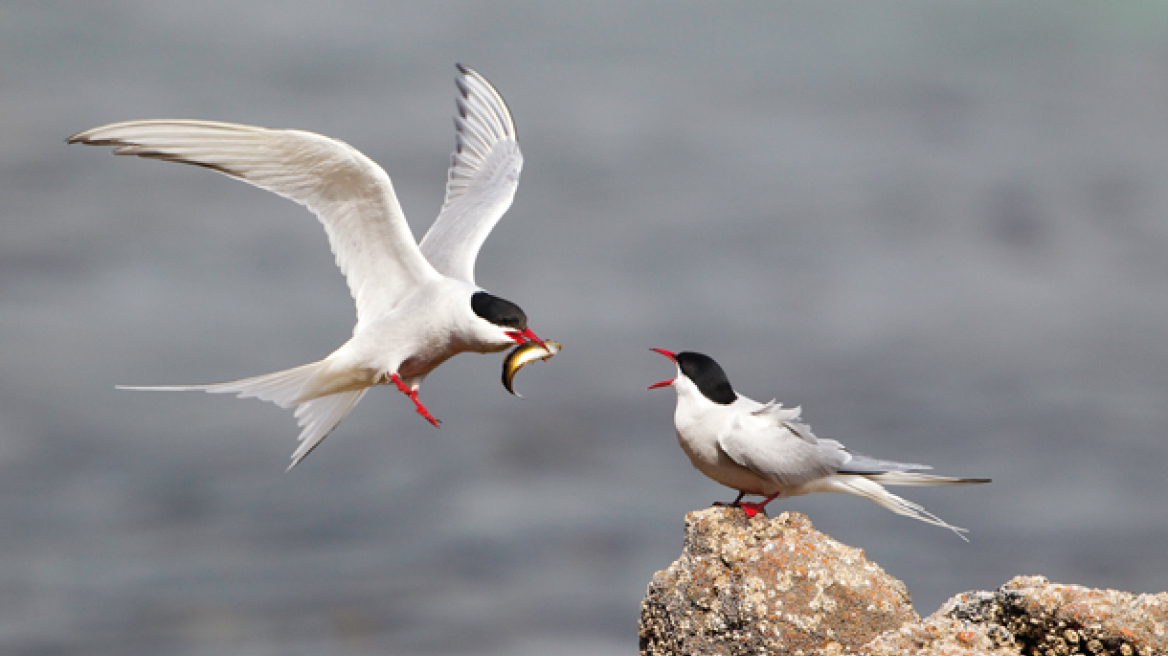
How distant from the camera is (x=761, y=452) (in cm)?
820

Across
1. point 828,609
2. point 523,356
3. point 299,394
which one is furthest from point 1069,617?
point 299,394

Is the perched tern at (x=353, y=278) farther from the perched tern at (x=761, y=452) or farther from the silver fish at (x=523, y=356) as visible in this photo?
the perched tern at (x=761, y=452)

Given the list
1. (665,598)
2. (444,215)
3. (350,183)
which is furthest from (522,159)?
(665,598)

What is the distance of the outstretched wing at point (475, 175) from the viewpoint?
11664mm

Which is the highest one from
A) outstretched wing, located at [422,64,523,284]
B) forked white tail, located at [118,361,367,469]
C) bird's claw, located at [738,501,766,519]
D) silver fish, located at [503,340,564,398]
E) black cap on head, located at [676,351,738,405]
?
outstretched wing, located at [422,64,523,284]

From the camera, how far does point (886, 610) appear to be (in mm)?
7434

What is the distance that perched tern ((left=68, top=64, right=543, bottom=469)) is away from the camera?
860cm

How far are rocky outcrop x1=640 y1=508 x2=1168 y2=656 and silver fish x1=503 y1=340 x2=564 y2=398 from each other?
1904 millimetres

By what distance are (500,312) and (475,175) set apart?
4.65 meters

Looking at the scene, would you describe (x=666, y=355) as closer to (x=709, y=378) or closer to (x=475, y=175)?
(x=709, y=378)

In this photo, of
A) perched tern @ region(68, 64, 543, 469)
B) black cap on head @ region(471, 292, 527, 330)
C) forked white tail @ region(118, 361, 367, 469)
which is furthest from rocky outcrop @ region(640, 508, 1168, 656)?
forked white tail @ region(118, 361, 367, 469)

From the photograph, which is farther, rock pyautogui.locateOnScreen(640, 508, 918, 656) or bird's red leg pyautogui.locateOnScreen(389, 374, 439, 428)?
bird's red leg pyautogui.locateOnScreen(389, 374, 439, 428)

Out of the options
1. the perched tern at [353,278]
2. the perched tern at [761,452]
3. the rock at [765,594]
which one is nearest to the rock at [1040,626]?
the rock at [765,594]

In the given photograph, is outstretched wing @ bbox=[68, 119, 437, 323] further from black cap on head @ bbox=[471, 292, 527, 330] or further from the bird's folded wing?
the bird's folded wing
